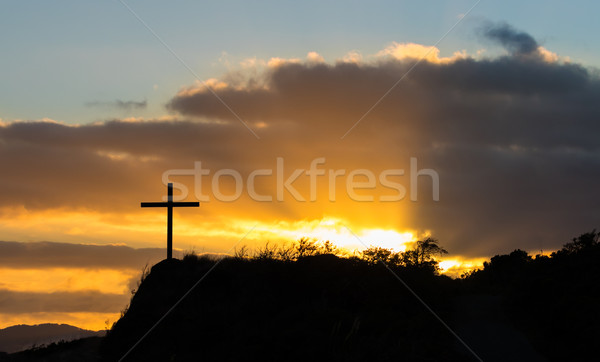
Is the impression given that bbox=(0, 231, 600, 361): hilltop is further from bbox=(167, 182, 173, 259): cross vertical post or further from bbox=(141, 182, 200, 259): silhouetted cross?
bbox=(141, 182, 200, 259): silhouetted cross

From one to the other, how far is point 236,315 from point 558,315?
10078mm

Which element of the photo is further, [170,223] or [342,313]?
[170,223]

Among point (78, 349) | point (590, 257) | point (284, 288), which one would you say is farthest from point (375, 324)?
point (78, 349)

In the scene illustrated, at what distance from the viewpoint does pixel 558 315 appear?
18.4 meters

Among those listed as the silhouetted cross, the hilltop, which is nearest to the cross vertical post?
the silhouetted cross

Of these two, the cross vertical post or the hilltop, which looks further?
the cross vertical post

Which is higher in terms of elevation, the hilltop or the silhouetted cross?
the silhouetted cross

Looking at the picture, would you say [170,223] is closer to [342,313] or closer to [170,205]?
[170,205]

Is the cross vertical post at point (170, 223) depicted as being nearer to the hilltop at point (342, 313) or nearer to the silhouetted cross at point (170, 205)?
the silhouetted cross at point (170, 205)

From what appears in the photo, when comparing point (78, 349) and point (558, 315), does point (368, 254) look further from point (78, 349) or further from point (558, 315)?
point (78, 349)

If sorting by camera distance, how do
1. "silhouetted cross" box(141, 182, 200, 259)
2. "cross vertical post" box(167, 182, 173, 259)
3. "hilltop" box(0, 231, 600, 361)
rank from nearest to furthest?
"hilltop" box(0, 231, 600, 361) → "cross vertical post" box(167, 182, 173, 259) → "silhouetted cross" box(141, 182, 200, 259)

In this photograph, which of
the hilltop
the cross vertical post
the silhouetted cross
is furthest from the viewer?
the silhouetted cross

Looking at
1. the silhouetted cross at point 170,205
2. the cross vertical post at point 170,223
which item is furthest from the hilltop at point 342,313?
the silhouetted cross at point 170,205

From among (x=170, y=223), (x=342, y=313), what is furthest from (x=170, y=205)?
(x=342, y=313)
